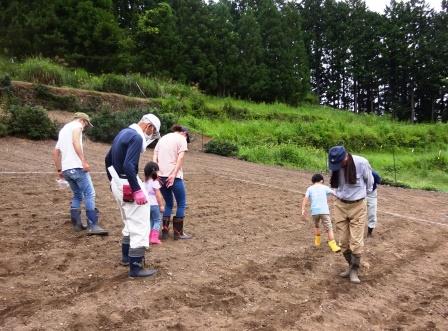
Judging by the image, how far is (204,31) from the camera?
117 feet

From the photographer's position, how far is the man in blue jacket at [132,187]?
5543mm

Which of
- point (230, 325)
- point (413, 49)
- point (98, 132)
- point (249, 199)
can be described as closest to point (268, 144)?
point (98, 132)

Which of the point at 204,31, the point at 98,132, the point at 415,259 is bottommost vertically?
the point at 415,259

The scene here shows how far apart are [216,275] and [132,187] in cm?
161

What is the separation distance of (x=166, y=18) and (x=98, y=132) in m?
17.5

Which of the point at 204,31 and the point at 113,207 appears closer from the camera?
the point at 113,207

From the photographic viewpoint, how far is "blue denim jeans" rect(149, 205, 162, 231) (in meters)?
6.96

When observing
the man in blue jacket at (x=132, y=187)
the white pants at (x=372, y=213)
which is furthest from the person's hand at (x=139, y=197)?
the white pants at (x=372, y=213)

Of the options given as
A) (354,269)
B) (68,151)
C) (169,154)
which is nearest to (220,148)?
(169,154)

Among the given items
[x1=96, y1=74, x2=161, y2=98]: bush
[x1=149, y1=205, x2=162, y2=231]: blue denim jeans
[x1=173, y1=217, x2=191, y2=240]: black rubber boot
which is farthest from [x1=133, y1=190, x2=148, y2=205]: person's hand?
[x1=96, y1=74, x2=161, y2=98]: bush

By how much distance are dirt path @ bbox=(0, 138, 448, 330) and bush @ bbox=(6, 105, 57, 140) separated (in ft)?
19.8

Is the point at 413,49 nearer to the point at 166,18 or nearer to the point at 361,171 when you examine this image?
the point at 166,18

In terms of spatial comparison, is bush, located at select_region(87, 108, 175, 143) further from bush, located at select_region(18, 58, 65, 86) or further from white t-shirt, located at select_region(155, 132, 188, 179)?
white t-shirt, located at select_region(155, 132, 188, 179)

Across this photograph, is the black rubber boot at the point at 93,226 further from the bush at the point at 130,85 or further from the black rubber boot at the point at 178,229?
the bush at the point at 130,85
